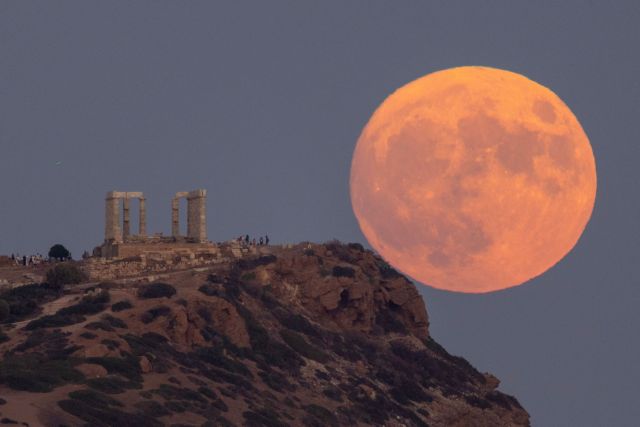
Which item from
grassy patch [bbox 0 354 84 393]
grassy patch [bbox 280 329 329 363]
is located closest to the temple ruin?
grassy patch [bbox 280 329 329 363]

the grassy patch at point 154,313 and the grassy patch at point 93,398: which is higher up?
the grassy patch at point 154,313

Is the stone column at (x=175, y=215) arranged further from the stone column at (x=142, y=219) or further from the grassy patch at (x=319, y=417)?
the grassy patch at (x=319, y=417)

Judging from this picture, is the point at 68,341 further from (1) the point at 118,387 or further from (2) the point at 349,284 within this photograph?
(2) the point at 349,284

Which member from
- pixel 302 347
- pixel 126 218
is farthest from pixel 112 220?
pixel 302 347

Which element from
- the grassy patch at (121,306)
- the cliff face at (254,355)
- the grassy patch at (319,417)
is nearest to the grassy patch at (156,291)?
the cliff face at (254,355)

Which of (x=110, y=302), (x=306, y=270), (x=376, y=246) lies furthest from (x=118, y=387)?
(x=306, y=270)

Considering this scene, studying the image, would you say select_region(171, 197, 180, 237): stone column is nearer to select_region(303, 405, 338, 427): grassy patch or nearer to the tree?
the tree

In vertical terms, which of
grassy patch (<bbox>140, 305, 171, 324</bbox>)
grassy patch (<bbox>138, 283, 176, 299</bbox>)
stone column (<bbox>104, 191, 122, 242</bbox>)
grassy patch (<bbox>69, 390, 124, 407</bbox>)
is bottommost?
grassy patch (<bbox>69, 390, 124, 407</bbox>)
